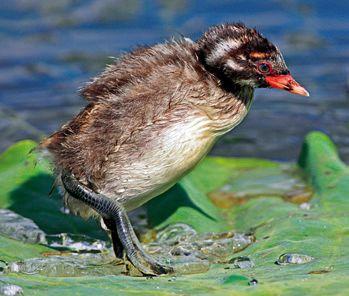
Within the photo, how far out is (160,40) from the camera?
1462cm

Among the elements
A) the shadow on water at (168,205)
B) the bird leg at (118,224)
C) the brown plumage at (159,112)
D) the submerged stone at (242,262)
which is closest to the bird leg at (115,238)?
the bird leg at (118,224)

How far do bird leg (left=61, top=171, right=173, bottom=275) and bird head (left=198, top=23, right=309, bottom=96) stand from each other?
1106 millimetres

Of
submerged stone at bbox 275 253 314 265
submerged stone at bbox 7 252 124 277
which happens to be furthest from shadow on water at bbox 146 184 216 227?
submerged stone at bbox 275 253 314 265

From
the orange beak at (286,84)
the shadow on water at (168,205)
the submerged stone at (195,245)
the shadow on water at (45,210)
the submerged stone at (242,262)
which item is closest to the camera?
the submerged stone at (242,262)

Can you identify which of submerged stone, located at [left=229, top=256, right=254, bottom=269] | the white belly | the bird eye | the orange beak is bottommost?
submerged stone, located at [left=229, top=256, right=254, bottom=269]

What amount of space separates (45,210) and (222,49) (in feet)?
6.11

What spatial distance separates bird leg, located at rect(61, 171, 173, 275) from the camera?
6.68 metres

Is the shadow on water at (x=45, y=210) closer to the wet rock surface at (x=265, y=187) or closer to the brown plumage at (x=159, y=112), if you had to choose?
the brown plumage at (x=159, y=112)

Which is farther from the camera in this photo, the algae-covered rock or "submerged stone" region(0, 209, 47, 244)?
"submerged stone" region(0, 209, 47, 244)

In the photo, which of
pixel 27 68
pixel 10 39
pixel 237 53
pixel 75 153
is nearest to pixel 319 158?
pixel 237 53

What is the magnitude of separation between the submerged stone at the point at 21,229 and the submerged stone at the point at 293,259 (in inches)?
71.7

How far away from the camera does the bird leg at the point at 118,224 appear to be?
263 inches

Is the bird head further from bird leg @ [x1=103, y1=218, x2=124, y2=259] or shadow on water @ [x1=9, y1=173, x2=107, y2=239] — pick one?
shadow on water @ [x1=9, y1=173, x2=107, y2=239]

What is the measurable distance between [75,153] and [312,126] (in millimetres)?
5365
